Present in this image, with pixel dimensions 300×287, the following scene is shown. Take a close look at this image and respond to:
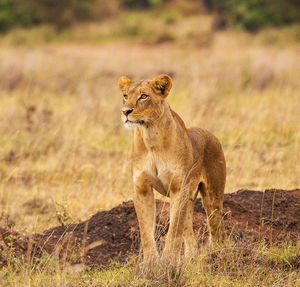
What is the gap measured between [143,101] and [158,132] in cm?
24

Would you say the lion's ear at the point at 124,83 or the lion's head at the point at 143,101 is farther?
the lion's ear at the point at 124,83

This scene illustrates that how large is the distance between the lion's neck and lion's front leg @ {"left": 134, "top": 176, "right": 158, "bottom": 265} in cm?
26

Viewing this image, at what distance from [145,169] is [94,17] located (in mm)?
33744

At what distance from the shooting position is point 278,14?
31156 mm

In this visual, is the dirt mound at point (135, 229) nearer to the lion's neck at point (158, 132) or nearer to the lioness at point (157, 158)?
the lioness at point (157, 158)

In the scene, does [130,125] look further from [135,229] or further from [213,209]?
[135,229]

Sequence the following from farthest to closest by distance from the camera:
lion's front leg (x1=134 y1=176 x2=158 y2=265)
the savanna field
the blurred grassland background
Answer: the blurred grassland background < the savanna field < lion's front leg (x1=134 y1=176 x2=158 y2=265)

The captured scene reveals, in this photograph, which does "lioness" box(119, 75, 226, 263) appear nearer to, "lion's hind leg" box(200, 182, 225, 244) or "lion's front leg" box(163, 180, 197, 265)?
"lion's front leg" box(163, 180, 197, 265)

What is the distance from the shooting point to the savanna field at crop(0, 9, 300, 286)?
4.49m

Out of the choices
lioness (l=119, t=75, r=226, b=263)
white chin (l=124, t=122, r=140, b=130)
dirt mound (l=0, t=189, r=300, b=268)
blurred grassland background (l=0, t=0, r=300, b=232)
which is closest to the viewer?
white chin (l=124, t=122, r=140, b=130)

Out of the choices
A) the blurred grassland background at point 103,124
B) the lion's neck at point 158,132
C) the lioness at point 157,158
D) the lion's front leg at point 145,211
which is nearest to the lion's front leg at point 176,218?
the lioness at point 157,158

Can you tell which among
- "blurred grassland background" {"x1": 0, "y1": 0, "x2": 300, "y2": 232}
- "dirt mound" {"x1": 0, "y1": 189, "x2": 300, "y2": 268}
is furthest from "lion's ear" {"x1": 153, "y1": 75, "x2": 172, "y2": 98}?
"blurred grassland background" {"x1": 0, "y1": 0, "x2": 300, "y2": 232}

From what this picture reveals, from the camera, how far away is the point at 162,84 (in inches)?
169

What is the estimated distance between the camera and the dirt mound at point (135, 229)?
5141 millimetres
